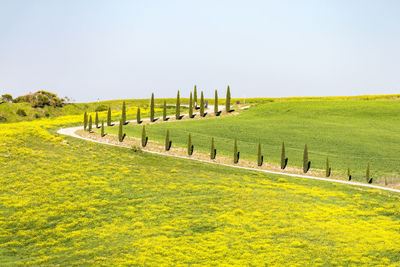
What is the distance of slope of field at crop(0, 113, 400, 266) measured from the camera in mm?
30453

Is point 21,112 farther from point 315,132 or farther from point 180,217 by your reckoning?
point 180,217

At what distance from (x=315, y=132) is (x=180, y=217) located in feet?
199

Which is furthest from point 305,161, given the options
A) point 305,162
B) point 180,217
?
point 180,217

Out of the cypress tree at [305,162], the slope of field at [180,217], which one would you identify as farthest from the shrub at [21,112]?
the cypress tree at [305,162]

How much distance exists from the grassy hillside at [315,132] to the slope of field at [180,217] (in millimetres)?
15184

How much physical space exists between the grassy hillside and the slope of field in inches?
598

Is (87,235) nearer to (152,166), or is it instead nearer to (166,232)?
(166,232)

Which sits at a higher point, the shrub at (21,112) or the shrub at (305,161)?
the shrub at (21,112)

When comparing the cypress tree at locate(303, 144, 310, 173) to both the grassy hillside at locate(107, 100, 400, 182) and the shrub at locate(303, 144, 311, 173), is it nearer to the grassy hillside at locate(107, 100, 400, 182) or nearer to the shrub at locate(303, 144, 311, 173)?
the shrub at locate(303, 144, 311, 173)

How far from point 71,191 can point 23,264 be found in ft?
60.6

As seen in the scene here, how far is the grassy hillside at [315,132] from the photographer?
7325cm

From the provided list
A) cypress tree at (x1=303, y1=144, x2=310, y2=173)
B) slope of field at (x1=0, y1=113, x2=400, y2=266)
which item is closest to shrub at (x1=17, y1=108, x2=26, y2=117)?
slope of field at (x1=0, y1=113, x2=400, y2=266)

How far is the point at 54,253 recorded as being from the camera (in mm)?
31203

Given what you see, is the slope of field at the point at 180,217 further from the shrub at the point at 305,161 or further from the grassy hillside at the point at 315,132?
the grassy hillside at the point at 315,132
